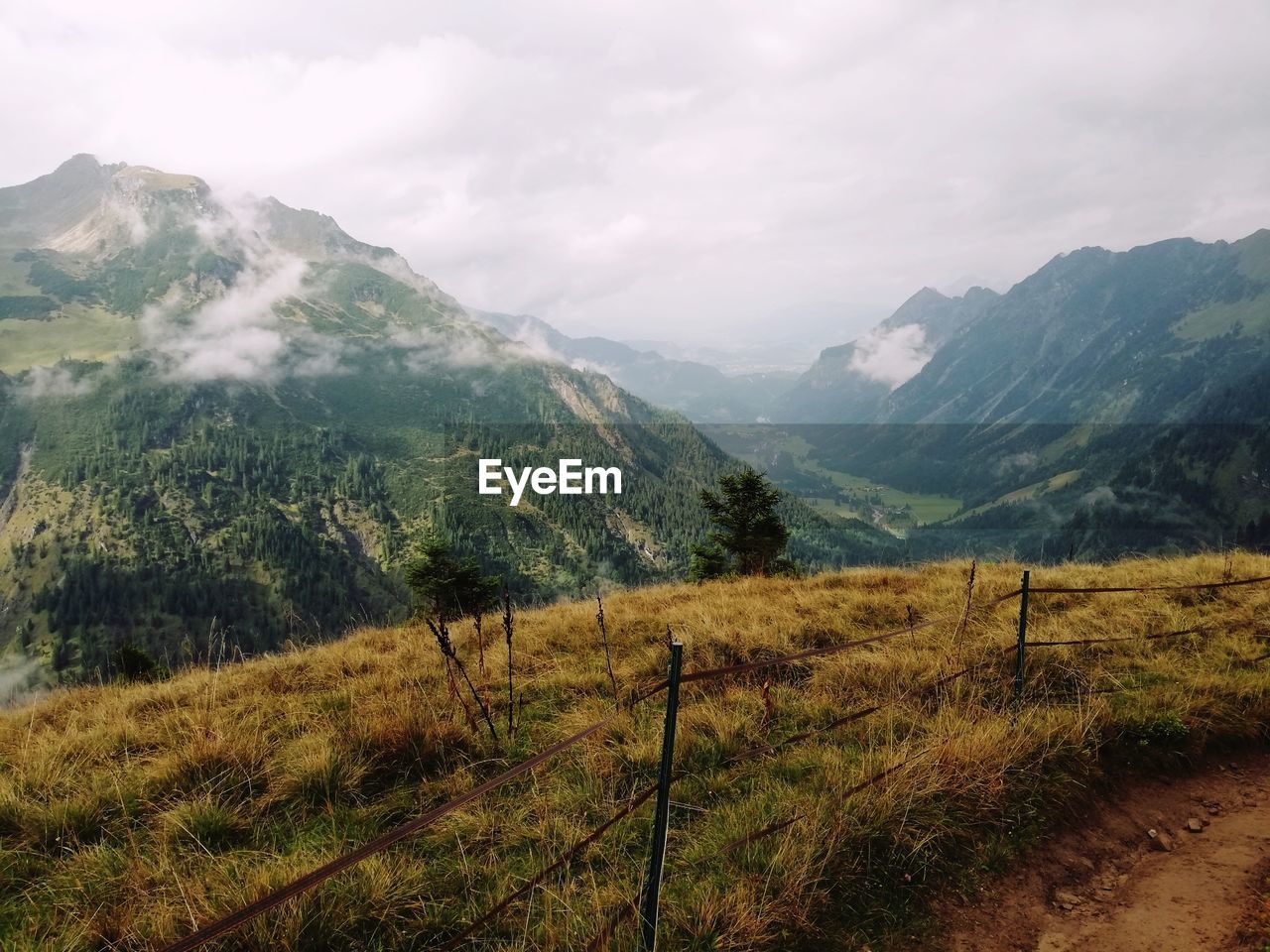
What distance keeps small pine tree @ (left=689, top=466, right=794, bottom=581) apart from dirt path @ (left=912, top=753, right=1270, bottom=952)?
88.9 feet

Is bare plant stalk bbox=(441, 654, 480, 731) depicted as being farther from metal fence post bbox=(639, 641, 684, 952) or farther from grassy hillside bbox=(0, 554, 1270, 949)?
metal fence post bbox=(639, 641, 684, 952)

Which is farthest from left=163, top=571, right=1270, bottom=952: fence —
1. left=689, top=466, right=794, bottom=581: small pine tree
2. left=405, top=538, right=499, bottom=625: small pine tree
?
left=689, top=466, right=794, bottom=581: small pine tree

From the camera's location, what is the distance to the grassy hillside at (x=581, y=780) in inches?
160

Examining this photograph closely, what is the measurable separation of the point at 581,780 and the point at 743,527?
29548 mm

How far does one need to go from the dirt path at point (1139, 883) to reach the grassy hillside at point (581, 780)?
282mm

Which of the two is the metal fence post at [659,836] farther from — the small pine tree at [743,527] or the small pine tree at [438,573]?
the small pine tree at [743,527]

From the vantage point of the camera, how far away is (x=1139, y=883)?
4887 millimetres

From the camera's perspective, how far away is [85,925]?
3.80 metres

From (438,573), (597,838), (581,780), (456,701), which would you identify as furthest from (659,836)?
(438,573)

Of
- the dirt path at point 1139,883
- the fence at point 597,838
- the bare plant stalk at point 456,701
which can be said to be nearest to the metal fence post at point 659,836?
the fence at point 597,838

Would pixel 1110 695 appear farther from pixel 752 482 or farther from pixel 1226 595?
pixel 752 482

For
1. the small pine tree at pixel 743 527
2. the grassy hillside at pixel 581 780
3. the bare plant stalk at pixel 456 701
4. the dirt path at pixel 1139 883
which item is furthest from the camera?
the small pine tree at pixel 743 527

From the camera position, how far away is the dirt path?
4.32 metres

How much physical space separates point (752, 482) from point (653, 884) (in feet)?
104
